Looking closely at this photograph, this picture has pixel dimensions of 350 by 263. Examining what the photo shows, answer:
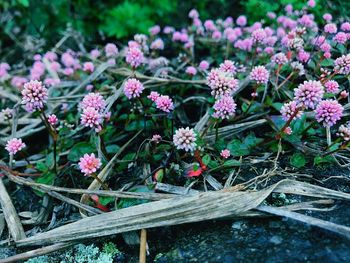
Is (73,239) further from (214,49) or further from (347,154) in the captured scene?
(214,49)

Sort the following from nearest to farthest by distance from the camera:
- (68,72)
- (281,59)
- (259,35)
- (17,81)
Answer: (281,59) → (259,35) → (68,72) → (17,81)

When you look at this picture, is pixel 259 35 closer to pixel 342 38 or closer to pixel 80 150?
pixel 342 38

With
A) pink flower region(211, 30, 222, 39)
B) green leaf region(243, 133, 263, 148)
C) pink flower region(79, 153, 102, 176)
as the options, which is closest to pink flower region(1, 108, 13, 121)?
pink flower region(79, 153, 102, 176)

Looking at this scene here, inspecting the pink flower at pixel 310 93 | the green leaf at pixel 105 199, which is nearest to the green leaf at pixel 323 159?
the pink flower at pixel 310 93

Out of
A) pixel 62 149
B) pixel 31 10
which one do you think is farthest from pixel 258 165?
pixel 31 10

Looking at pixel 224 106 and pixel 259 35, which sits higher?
pixel 259 35

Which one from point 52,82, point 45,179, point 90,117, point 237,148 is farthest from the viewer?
point 52,82

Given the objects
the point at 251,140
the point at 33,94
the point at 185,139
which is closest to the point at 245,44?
the point at 251,140
